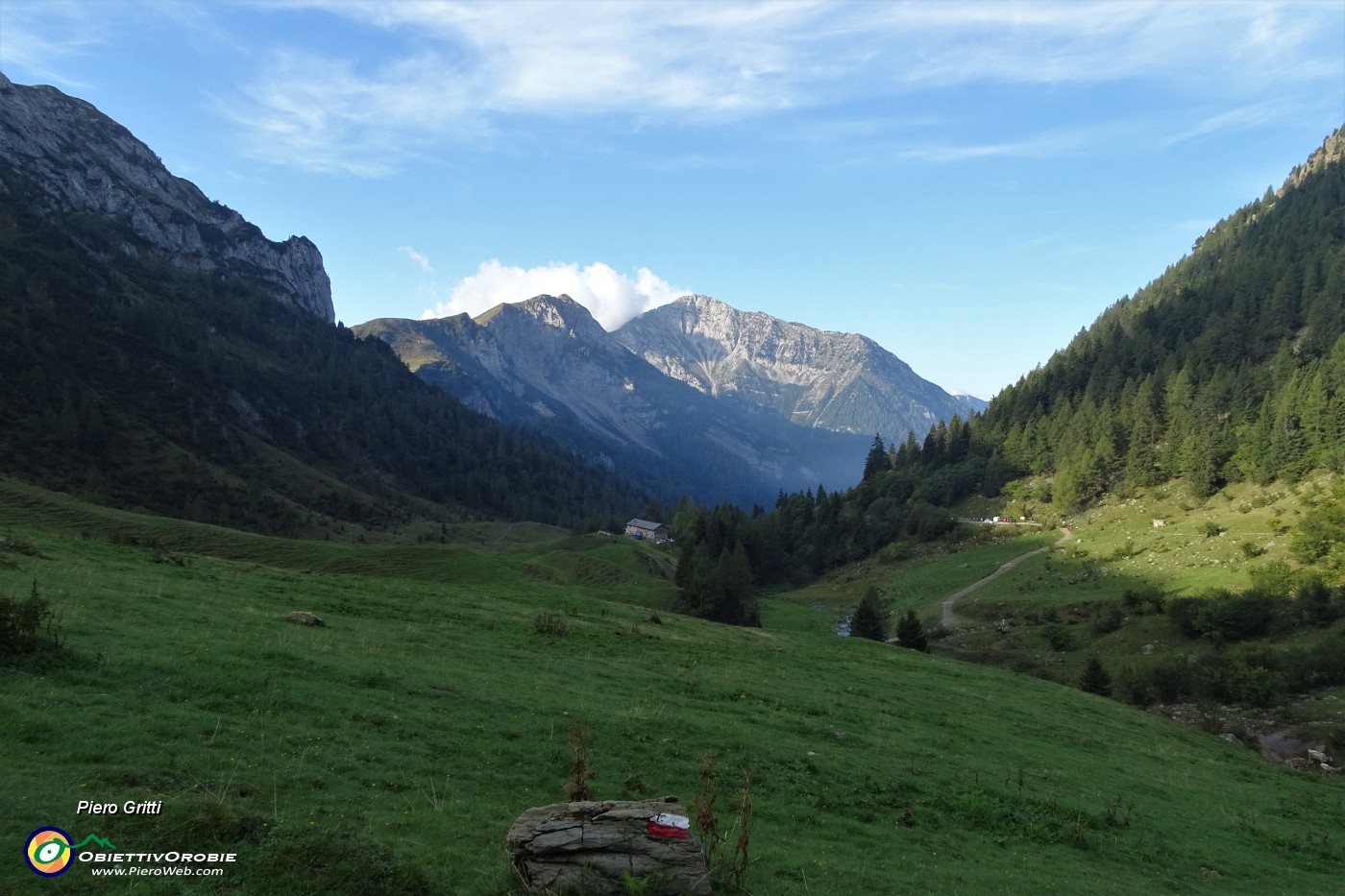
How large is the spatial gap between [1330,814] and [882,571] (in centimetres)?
10127

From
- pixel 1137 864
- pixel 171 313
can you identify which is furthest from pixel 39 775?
pixel 171 313

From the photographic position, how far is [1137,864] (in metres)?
19.2

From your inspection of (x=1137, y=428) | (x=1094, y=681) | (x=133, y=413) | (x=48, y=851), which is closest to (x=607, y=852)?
(x=48, y=851)

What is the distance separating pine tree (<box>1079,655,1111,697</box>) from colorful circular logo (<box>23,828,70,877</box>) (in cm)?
5877

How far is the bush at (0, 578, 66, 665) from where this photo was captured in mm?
Result: 15602

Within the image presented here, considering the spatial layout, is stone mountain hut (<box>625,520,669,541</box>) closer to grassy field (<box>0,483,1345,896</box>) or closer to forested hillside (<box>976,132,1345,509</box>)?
forested hillside (<box>976,132,1345,509</box>)

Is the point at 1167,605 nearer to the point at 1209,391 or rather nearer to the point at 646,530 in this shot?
the point at 1209,391

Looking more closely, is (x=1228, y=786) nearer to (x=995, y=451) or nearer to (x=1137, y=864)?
(x=1137, y=864)

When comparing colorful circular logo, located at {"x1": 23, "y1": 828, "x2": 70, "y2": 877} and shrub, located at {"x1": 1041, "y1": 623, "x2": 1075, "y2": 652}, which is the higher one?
shrub, located at {"x1": 1041, "y1": 623, "x2": 1075, "y2": 652}

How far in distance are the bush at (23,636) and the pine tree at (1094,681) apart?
58.3 metres

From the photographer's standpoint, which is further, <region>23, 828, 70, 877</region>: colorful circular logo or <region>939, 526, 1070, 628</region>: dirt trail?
<region>939, 526, 1070, 628</region>: dirt trail

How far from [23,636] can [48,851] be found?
839 cm

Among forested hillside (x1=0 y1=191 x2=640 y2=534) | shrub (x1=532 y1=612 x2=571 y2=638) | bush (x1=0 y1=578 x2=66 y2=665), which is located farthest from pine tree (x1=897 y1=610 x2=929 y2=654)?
forested hillside (x1=0 y1=191 x2=640 y2=534)

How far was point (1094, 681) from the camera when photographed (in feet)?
177
